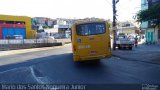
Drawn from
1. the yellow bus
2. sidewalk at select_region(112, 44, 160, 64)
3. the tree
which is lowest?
sidewalk at select_region(112, 44, 160, 64)

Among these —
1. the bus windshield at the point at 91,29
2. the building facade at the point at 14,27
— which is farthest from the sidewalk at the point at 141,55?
the building facade at the point at 14,27

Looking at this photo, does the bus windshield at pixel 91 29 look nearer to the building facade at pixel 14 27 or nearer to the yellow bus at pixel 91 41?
the yellow bus at pixel 91 41

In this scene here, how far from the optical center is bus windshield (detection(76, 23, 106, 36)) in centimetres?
1948

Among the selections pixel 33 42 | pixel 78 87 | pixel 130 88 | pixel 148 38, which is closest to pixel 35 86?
pixel 78 87

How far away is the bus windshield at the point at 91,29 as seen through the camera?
19484 millimetres

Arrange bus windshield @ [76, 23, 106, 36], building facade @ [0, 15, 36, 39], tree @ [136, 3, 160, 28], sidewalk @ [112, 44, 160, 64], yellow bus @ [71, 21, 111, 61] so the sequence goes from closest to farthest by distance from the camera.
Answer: yellow bus @ [71, 21, 111, 61] < bus windshield @ [76, 23, 106, 36] < sidewalk @ [112, 44, 160, 64] < tree @ [136, 3, 160, 28] < building facade @ [0, 15, 36, 39]

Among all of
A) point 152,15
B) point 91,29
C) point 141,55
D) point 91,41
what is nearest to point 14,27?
point 141,55

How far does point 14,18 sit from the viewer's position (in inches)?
3361

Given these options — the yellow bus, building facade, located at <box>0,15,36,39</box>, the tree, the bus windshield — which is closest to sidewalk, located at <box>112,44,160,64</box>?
the tree

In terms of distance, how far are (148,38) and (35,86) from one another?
186 ft

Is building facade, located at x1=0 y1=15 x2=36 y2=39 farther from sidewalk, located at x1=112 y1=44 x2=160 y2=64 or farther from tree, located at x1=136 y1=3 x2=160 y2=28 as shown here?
tree, located at x1=136 y1=3 x2=160 y2=28

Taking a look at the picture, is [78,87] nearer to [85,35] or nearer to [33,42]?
[85,35]

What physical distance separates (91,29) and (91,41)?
76 centimetres

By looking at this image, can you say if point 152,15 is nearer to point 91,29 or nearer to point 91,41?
point 91,29
